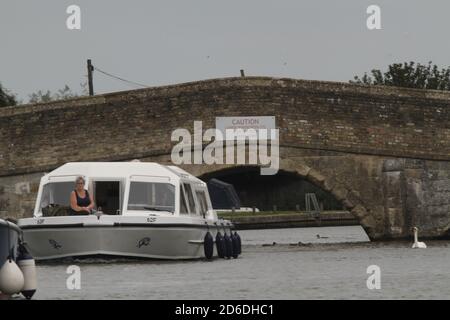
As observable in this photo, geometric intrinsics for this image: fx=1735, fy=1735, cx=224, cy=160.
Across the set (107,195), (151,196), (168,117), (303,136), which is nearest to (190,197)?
(151,196)

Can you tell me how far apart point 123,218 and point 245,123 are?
34.2 feet

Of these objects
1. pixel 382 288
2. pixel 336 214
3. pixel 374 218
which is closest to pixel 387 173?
pixel 374 218

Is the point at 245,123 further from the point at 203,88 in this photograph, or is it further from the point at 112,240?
the point at 112,240

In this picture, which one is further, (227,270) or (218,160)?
(218,160)

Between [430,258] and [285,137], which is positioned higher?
[285,137]

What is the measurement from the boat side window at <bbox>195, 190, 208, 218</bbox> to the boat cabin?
1693 millimetres

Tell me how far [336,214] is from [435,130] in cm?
2656

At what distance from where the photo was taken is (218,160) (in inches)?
1549

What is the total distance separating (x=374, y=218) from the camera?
1586 inches

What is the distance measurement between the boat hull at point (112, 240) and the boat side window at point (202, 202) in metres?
2.81

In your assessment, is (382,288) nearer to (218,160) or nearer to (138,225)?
(138,225)
